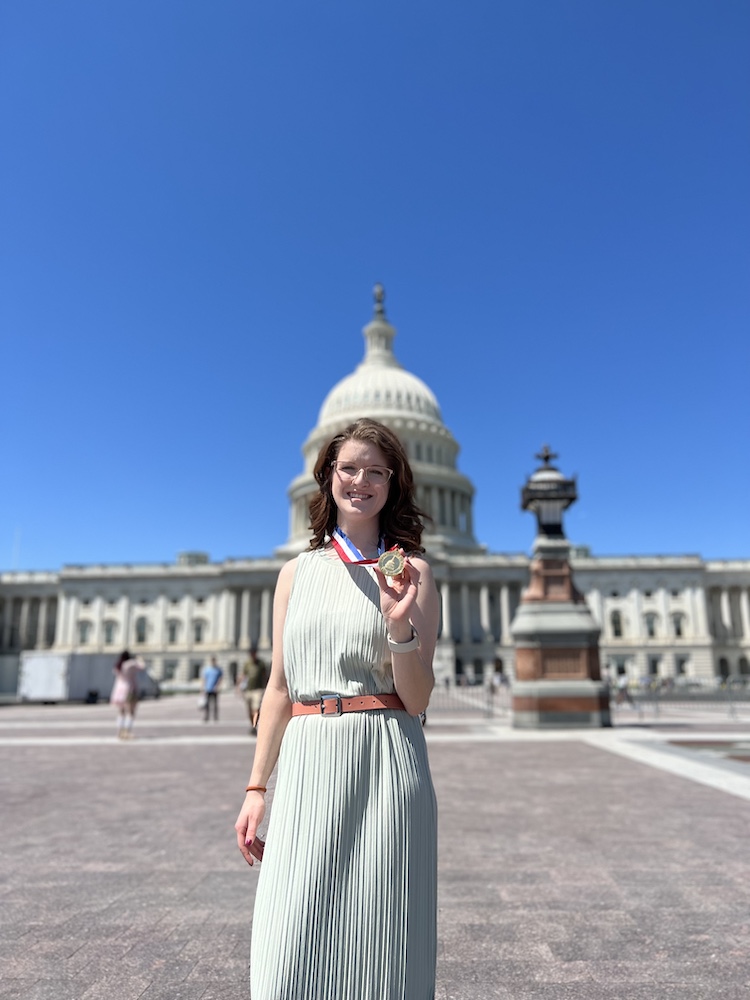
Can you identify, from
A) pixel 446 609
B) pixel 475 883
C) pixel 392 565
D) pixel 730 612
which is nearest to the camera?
pixel 392 565

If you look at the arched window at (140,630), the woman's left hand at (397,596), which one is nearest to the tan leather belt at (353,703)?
the woman's left hand at (397,596)

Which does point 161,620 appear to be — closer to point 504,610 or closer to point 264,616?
point 264,616

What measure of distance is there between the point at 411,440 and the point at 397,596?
314 feet

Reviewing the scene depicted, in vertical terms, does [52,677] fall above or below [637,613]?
below

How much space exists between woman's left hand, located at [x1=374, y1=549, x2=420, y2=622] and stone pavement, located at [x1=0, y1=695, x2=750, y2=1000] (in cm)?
87

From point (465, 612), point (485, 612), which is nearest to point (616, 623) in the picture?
point (485, 612)

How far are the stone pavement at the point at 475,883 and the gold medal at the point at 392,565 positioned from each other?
101cm

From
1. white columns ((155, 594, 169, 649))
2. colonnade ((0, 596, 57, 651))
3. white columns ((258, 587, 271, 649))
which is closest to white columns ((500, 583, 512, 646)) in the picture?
white columns ((258, 587, 271, 649))

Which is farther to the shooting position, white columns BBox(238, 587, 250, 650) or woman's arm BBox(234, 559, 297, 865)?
white columns BBox(238, 587, 250, 650)

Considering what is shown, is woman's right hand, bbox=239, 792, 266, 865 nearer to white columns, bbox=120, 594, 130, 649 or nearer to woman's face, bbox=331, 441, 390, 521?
woman's face, bbox=331, 441, 390, 521

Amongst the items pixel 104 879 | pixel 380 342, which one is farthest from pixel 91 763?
pixel 380 342

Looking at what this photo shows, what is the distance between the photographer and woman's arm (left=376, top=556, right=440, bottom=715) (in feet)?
8.19

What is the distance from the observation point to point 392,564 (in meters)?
2.48

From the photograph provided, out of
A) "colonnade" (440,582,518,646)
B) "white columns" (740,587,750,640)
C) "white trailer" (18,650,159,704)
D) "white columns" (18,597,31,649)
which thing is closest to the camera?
"white trailer" (18,650,159,704)
